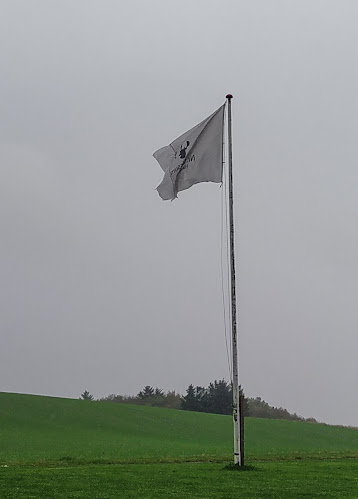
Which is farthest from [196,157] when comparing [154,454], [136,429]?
[136,429]

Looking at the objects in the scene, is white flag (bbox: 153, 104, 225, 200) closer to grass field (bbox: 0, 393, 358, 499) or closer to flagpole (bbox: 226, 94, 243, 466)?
flagpole (bbox: 226, 94, 243, 466)

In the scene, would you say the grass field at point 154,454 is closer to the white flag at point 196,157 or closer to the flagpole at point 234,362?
the flagpole at point 234,362

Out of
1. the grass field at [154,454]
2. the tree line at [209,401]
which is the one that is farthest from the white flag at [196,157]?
the tree line at [209,401]

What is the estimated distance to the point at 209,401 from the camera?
10419 centimetres

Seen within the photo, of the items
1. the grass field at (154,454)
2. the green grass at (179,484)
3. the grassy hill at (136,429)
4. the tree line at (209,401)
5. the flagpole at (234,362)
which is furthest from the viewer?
the tree line at (209,401)

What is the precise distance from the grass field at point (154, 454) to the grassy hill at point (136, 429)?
85mm

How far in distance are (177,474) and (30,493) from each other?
4.59m

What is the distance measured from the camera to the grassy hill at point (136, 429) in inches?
1654

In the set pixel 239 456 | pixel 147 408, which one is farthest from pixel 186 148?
pixel 147 408

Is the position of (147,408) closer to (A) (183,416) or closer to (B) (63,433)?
(A) (183,416)

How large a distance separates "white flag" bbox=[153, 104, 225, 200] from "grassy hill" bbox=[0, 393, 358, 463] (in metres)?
21.2

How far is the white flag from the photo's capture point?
18.8 m

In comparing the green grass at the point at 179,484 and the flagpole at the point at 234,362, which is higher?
the flagpole at the point at 234,362

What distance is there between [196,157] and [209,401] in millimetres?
89413
